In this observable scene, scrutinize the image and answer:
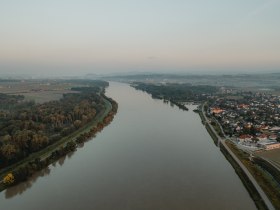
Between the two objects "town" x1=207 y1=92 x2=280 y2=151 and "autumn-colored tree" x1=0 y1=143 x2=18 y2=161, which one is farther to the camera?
"town" x1=207 y1=92 x2=280 y2=151

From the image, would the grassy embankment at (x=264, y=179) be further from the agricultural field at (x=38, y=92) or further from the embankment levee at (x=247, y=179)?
the agricultural field at (x=38, y=92)

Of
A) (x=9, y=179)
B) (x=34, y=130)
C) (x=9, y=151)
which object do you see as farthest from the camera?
(x=34, y=130)

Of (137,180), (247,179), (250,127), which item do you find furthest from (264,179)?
(250,127)

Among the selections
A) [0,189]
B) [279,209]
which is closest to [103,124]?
[0,189]

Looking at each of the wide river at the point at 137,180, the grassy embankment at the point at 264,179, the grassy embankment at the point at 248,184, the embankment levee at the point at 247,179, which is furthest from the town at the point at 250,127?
the grassy embankment at the point at 248,184

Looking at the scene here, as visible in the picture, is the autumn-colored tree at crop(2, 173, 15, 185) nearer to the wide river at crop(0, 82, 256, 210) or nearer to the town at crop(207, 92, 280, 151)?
the wide river at crop(0, 82, 256, 210)

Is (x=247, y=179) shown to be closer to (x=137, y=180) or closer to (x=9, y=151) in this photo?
(x=137, y=180)

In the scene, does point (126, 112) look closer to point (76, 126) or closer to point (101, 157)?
point (76, 126)

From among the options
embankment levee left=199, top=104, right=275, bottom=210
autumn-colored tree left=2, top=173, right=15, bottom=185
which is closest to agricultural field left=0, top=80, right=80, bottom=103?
embankment levee left=199, top=104, right=275, bottom=210
